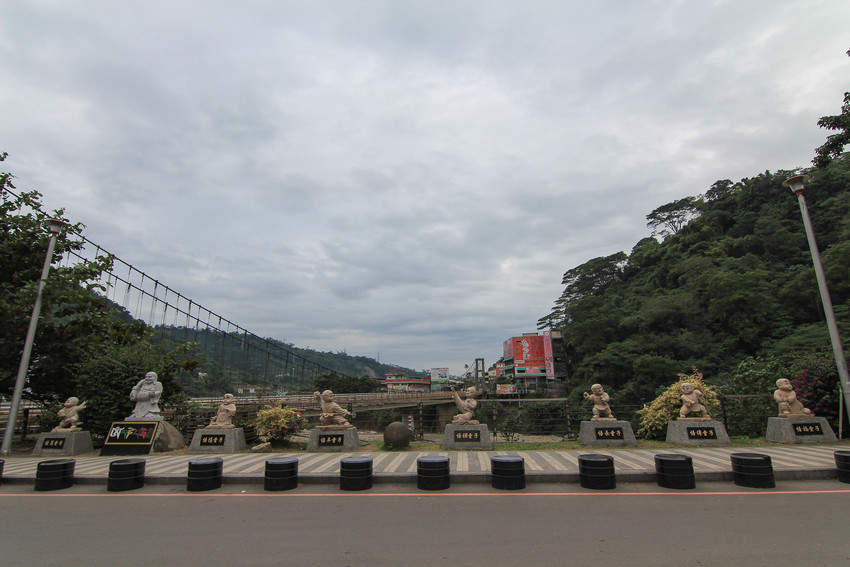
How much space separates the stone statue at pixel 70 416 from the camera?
38.5 feet

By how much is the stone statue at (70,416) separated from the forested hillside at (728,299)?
33937 millimetres

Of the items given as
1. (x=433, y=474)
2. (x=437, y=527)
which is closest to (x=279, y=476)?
(x=433, y=474)

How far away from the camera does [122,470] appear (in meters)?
7.54

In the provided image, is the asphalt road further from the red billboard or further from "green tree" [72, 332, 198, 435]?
the red billboard

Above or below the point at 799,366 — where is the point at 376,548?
below

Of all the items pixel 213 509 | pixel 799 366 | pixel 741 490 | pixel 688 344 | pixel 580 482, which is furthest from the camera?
pixel 688 344

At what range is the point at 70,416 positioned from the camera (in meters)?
11.8

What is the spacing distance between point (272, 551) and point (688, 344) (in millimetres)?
47035

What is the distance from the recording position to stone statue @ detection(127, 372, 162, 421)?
38.2 ft

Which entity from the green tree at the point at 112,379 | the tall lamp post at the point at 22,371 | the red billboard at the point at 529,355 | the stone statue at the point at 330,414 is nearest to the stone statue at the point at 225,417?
the stone statue at the point at 330,414

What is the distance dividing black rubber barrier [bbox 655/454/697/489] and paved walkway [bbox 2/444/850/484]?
0.41 metres

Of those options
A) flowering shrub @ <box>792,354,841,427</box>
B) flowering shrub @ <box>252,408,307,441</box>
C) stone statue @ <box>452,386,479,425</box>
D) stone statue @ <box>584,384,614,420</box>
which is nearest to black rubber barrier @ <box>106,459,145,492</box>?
flowering shrub @ <box>252,408,307,441</box>

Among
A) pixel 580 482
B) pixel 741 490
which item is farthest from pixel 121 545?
pixel 741 490

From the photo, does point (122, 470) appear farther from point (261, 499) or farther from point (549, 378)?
point (549, 378)
